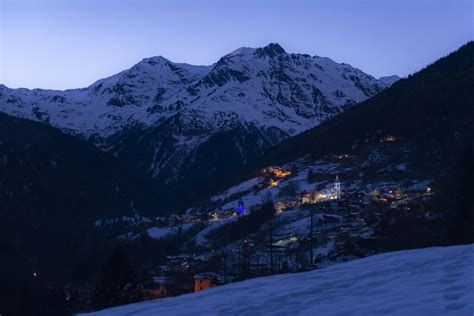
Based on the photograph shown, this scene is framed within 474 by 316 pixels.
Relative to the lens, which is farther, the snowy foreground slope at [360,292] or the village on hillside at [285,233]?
Answer: the village on hillside at [285,233]

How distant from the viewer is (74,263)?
158000mm

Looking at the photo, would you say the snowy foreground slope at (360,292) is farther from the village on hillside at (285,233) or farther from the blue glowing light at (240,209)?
the blue glowing light at (240,209)

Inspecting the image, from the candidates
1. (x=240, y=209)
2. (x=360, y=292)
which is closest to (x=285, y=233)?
(x=240, y=209)

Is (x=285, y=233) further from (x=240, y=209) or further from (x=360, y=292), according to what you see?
(x=360, y=292)

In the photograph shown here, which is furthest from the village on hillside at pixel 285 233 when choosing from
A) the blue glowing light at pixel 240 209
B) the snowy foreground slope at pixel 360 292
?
the snowy foreground slope at pixel 360 292

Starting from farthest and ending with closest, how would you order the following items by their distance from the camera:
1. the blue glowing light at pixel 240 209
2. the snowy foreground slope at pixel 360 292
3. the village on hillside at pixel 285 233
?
the blue glowing light at pixel 240 209 < the village on hillside at pixel 285 233 < the snowy foreground slope at pixel 360 292

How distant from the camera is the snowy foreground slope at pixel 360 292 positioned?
435 inches

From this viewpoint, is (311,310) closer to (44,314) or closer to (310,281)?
(310,281)

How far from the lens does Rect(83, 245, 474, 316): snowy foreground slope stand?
11.0 m

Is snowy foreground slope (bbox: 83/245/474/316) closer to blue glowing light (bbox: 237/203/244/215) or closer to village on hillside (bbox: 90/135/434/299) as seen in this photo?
village on hillside (bbox: 90/135/434/299)

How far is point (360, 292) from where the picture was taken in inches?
514

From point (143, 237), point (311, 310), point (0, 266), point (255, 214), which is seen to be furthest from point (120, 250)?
point (143, 237)

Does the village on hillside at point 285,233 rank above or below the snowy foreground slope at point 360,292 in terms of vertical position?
below

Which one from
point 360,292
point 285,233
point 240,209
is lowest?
point 285,233
